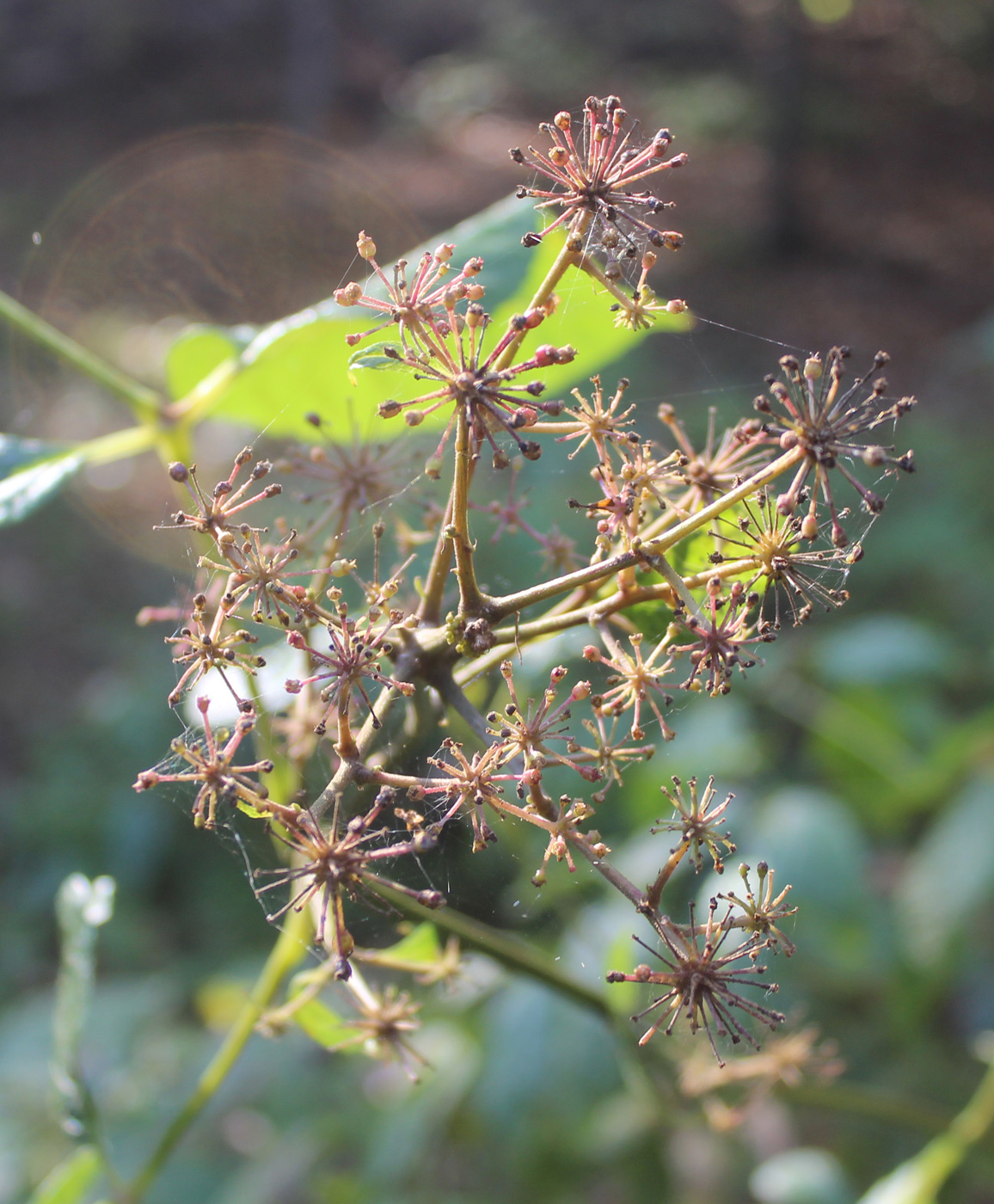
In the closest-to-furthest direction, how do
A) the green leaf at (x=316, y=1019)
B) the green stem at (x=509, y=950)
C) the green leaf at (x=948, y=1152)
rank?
the green stem at (x=509, y=950) → the green leaf at (x=316, y=1019) → the green leaf at (x=948, y=1152)

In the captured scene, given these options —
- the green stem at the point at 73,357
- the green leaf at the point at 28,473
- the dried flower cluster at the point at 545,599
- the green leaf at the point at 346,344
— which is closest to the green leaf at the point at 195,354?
the green leaf at the point at 346,344

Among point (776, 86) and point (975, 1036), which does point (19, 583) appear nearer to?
point (975, 1036)

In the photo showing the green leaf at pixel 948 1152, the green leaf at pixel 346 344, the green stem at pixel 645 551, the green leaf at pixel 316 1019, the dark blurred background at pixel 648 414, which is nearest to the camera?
the green stem at pixel 645 551

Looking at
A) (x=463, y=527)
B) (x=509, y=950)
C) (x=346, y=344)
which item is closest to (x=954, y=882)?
(x=509, y=950)

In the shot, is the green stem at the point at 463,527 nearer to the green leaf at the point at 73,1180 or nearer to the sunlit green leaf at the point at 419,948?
the sunlit green leaf at the point at 419,948

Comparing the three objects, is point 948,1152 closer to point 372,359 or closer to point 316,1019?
point 316,1019

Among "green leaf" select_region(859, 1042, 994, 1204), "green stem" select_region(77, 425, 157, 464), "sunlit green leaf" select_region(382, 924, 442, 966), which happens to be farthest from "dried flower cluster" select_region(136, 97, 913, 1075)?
"green leaf" select_region(859, 1042, 994, 1204)

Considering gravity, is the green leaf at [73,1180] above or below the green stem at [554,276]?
below
